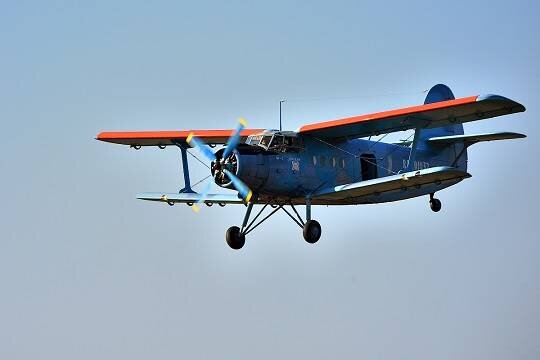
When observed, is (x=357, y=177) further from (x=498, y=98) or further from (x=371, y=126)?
(x=498, y=98)

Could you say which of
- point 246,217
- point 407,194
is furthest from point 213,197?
point 407,194

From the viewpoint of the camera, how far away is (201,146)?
101 ft

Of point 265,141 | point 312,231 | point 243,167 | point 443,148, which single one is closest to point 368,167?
point 312,231

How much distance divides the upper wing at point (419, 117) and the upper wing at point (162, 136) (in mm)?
2356

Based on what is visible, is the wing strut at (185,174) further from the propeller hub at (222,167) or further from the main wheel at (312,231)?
the main wheel at (312,231)

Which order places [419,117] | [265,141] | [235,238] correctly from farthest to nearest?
1. [235,238]
2. [419,117]
3. [265,141]

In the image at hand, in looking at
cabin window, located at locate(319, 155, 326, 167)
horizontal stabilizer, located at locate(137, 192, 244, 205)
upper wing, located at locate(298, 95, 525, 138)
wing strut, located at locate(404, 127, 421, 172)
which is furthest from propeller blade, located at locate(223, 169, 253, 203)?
wing strut, located at locate(404, 127, 421, 172)

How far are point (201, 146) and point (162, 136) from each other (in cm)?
277

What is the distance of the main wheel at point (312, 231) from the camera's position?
98.3 ft

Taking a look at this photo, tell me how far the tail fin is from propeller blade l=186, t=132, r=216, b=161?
6785 millimetres

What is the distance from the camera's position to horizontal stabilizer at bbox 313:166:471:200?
94.8ft

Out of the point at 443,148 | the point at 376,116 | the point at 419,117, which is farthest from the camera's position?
the point at 443,148

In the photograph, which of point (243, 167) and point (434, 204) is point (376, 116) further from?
point (434, 204)

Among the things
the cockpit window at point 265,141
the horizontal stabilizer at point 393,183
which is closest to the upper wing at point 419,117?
the cockpit window at point 265,141
